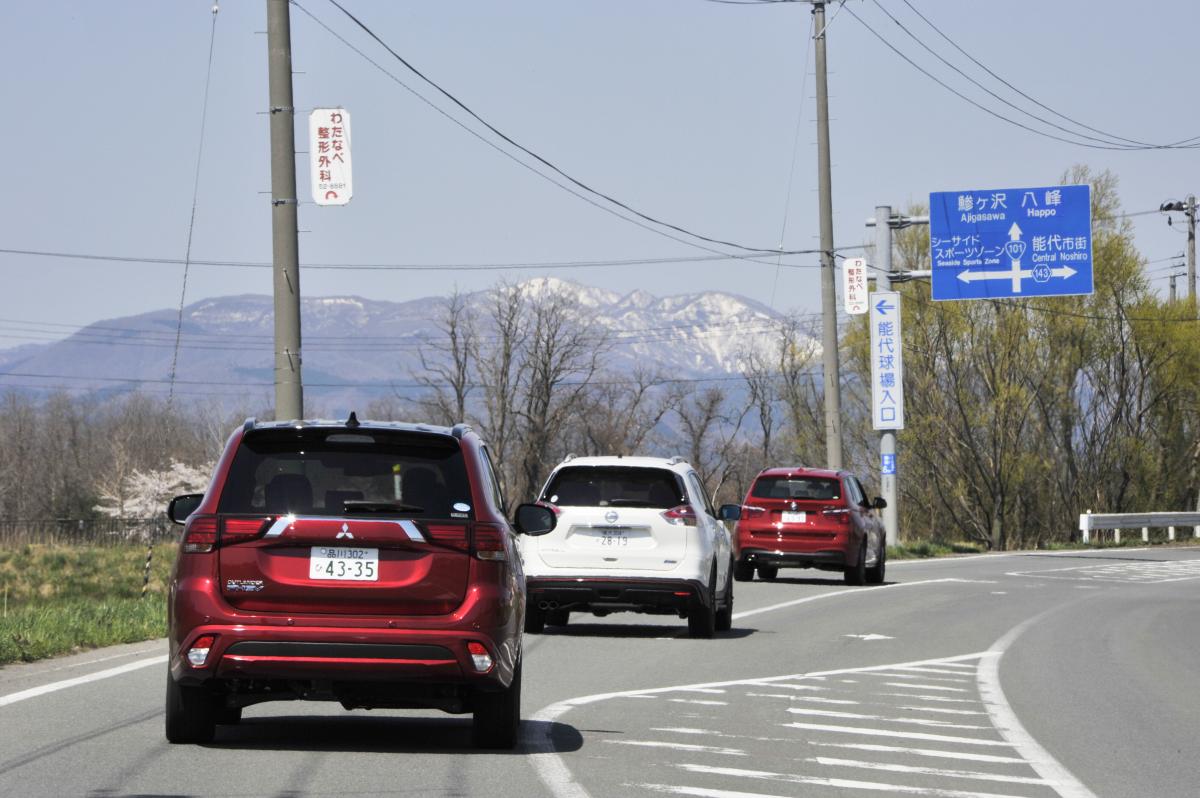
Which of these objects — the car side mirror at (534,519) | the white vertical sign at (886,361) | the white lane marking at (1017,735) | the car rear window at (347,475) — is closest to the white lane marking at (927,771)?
the white lane marking at (1017,735)

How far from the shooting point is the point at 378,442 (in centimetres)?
887

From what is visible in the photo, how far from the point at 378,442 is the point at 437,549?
672 millimetres

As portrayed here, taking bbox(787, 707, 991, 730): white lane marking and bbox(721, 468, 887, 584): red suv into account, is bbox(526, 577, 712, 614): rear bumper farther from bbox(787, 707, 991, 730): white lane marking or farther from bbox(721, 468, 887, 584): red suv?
bbox(721, 468, 887, 584): red suv

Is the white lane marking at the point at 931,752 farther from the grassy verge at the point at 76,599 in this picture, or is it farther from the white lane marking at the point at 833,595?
the white lane marking at the point at 833,595

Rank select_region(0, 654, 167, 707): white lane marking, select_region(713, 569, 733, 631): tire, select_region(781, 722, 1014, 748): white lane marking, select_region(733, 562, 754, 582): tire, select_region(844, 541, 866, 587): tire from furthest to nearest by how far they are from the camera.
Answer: select_region(733, 562, 754, 582): tire < select_region(844, 541, 866, 587): tire < select_region(713, 569, 733, 631): tire < select_region(0, 654, 167, 707): white lane marking < select_region(781, 722, 1014, 748): white lane marking

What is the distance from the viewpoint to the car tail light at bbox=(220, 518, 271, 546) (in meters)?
8.49

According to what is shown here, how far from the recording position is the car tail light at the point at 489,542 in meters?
8.64

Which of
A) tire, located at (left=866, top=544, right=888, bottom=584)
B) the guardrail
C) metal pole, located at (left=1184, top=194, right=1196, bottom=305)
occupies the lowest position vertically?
the guardrail

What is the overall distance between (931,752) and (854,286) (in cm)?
3364

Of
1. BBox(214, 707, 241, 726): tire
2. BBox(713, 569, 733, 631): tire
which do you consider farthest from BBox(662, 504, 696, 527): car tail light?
BBox(214, 707, 241, 726): tire

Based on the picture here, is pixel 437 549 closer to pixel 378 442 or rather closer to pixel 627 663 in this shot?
pixel 378 442

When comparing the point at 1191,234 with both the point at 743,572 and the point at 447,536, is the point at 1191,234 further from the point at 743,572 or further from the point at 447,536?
the point at 447,536

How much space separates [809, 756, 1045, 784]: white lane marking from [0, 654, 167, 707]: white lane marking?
5.03 m

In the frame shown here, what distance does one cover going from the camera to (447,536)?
28.2 ft
